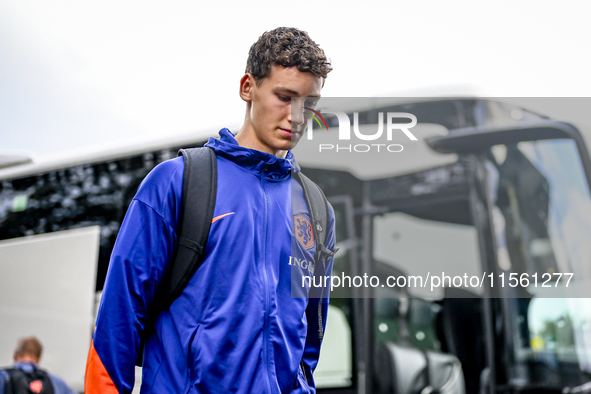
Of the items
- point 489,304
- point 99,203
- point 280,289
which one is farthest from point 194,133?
point 280,289

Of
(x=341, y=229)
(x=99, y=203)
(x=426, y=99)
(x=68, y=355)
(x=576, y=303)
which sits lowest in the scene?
(x=68, y=355)

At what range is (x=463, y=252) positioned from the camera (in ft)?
11.0

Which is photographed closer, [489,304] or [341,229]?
[489,304]

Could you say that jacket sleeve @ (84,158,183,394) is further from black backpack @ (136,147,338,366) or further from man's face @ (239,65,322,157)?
man's face @ (239,65,322,157)

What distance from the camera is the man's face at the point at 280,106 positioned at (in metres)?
1.42

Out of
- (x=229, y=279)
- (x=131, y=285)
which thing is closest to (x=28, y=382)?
(x=131, y=285)

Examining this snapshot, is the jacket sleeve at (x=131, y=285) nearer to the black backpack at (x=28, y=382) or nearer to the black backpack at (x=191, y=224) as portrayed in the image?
the black backpack at (x=191, y=224)

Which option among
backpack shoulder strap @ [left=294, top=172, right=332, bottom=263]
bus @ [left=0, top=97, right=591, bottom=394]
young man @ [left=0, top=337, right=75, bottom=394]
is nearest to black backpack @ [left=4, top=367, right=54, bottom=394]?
young man @ [left=0, top=337, right=75, bottom=394]

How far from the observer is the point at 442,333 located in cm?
335

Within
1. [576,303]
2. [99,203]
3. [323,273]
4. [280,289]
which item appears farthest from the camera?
[99,203]

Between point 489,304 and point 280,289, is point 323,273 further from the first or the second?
point 489,304

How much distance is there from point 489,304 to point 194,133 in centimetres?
280

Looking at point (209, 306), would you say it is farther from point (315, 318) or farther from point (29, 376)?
point (29, 376)

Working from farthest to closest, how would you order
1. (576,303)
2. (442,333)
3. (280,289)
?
(442,333) → (576,303) → (280,289)
